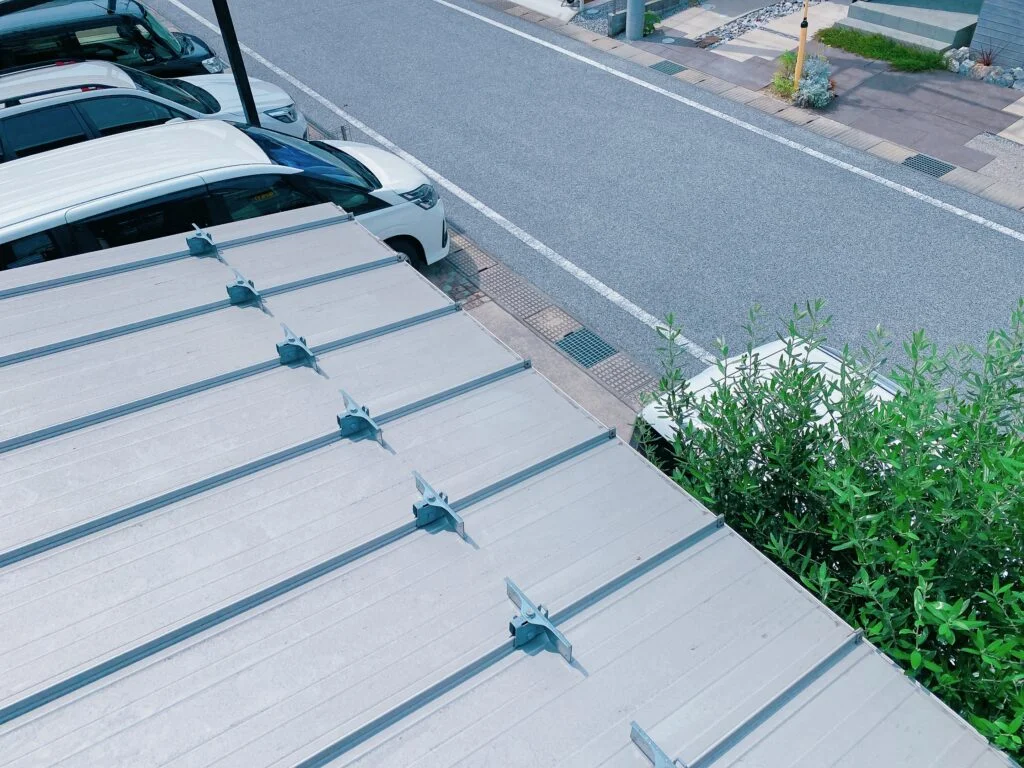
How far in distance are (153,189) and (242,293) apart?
192 centimetres

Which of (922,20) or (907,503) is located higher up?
(907,503)

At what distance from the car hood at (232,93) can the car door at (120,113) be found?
1.21 m

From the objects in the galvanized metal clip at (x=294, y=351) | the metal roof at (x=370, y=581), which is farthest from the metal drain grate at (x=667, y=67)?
the galvanized metal clip at (x=294, y=351)

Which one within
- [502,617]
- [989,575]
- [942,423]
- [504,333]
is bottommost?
[504,333]

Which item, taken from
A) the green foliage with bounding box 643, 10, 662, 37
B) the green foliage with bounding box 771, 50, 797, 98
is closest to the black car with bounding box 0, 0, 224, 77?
the green foliage with bounding box 643, 10, 662, 37

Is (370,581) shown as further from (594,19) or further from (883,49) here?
(594,19)

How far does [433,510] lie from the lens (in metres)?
3.47

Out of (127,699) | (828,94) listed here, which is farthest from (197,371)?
(828,94)

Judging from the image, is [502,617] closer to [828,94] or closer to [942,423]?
[942,423]

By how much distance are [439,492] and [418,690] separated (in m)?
0.94

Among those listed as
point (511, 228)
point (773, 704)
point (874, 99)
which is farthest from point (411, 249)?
point (874, 99)

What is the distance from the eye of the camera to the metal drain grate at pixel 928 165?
32.6 feet

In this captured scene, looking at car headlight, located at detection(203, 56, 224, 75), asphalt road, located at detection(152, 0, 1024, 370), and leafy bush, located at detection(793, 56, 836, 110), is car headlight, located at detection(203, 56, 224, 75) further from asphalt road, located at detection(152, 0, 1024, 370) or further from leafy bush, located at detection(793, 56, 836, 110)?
leafy bush, located at detection(793, 56, 836, 110)

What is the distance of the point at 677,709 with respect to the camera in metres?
2.84
